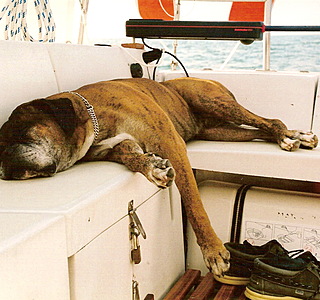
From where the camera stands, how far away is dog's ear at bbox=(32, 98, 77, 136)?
5.61ft

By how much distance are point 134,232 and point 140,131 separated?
0.46 meters

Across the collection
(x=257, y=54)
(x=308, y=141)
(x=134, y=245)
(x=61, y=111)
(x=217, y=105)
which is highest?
(x=61, y=111)

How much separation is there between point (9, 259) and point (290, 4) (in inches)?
686

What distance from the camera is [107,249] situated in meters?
1.52

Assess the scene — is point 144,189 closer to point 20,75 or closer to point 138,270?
point 138,270

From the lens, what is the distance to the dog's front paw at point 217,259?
1.94 meters

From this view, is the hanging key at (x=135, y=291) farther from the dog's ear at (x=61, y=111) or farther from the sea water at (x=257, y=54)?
the sea water at (x=257, y=54)

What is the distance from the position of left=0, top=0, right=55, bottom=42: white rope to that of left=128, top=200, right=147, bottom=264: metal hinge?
1134 mm

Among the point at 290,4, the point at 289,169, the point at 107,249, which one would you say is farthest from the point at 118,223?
the point at 290,4

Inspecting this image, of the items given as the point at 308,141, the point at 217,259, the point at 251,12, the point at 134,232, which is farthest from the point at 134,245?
the point at 251,12

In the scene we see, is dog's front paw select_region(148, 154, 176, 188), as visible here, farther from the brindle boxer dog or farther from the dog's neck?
the dog's neck

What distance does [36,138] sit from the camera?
1.64 m

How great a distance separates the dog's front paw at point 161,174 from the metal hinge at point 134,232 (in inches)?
4.1

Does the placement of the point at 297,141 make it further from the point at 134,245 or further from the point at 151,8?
the point at 151,8
